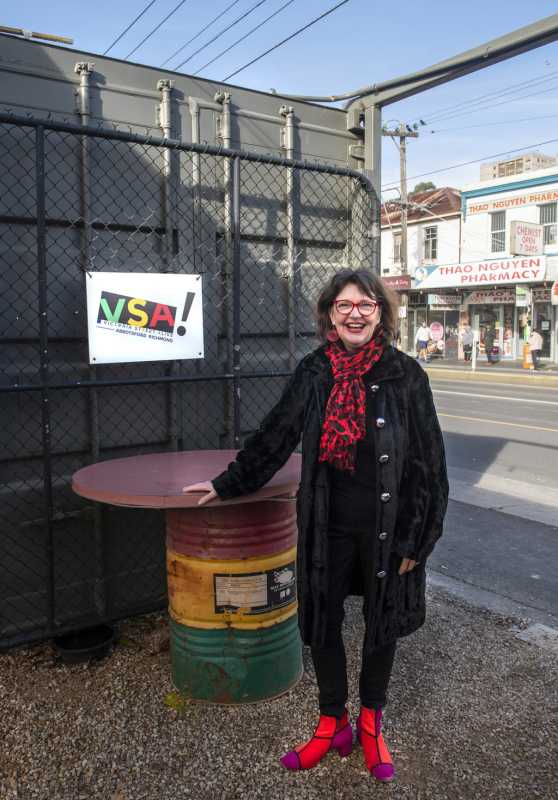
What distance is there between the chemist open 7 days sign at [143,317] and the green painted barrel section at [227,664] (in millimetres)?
1492

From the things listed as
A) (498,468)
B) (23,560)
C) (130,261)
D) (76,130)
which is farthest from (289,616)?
(498,468)

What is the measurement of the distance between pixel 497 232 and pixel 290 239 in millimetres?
27218

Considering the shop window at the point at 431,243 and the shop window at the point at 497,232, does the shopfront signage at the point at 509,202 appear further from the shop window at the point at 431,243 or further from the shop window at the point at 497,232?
the shop window at the point at 431,243

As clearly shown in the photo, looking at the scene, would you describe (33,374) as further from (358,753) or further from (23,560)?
(358,753)

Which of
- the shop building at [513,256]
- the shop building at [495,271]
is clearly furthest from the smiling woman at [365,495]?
the shop building at [513,256]

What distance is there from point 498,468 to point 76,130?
7.23 meters

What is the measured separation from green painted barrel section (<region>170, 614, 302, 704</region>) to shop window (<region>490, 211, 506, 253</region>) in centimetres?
2854

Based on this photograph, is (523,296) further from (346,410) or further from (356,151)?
(346,410)

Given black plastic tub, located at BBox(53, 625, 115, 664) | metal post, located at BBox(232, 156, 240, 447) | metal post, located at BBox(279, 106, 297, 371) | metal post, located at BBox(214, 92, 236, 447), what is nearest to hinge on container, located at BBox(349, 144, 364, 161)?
metal post, located at BBox(279, 106, 297, 371)

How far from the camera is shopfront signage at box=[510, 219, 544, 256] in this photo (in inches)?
1019

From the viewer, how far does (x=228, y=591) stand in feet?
11.0

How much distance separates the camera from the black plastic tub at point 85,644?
370 cm

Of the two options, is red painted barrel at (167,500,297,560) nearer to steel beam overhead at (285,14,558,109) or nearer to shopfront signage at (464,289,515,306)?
steel beam overhead at (285,14,558,109)

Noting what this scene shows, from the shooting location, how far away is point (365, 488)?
2.79m
